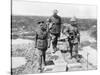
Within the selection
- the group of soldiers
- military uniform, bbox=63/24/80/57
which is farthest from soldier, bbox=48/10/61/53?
military uniform, bbox=63/24/80/57

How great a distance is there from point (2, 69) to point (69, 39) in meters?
0.90

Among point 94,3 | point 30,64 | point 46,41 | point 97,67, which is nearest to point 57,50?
point 46,41

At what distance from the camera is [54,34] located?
215cm

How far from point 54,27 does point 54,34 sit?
3.4 inches

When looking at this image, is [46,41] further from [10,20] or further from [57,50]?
[10,20]

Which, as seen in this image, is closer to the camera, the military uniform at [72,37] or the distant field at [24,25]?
the distant field at [24,25]

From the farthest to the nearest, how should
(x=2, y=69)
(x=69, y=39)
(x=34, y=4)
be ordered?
(x=69, y=39) → (x=34, y=4) → (x=2, y=69)

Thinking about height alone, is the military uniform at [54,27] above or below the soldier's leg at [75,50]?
above

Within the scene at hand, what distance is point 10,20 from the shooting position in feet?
6.50

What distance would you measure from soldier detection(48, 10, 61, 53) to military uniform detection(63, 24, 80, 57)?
0.11 metres

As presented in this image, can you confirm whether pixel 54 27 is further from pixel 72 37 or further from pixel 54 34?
pixel 72 37

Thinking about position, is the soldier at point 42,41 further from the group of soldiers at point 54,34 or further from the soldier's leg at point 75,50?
the soldier's leg at point 75,50

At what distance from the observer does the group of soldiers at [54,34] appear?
209 centimetres

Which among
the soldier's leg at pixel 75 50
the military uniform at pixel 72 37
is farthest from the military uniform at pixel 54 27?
the soldier's leg at pixel 75 50
